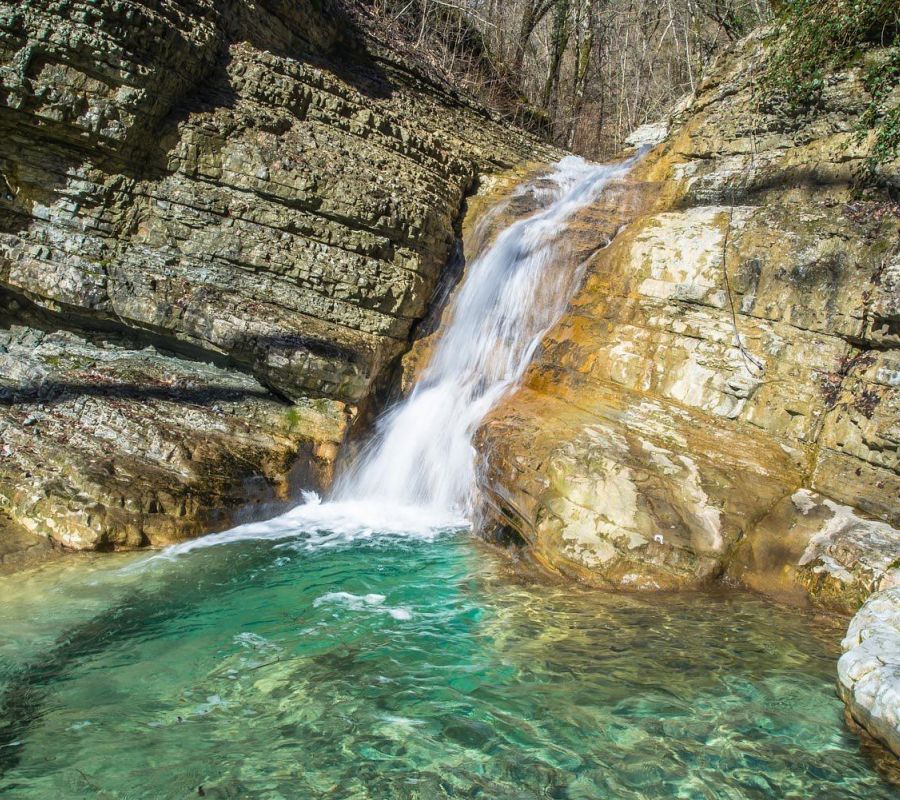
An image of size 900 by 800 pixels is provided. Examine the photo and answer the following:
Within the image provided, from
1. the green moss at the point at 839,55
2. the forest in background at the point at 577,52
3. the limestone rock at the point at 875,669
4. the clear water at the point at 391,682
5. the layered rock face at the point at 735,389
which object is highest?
the forest in background at the point at 577,52

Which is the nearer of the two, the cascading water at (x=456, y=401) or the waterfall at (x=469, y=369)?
the cascading water at (x=456, y=401)

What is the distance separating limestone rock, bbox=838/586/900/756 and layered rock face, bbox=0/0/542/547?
5048 millimetres

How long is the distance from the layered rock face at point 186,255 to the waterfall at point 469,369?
0.51m

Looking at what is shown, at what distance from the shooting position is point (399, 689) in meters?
3.64

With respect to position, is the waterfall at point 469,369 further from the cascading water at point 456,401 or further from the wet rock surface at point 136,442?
the wet rock surface at point 136,442

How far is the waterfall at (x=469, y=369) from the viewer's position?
23.4 feet

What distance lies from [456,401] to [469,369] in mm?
494

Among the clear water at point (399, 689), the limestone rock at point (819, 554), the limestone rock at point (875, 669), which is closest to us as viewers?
the clear water at point (399, 689)

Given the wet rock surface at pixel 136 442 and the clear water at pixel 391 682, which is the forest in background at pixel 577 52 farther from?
the clear water at pixel 391 682

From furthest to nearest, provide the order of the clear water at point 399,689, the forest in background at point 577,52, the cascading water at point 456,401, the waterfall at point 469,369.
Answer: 1. the forest in background at point 577,52
2. the waterfall at point 469,369
3. the cascading water at point 456,401
4. the clear water at point 399,689

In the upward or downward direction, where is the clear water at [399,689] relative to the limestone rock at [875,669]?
downward

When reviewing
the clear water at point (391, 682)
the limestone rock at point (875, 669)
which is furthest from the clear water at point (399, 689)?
the limestone rock at point (875, 669)

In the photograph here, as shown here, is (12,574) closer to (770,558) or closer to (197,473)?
(197,473)

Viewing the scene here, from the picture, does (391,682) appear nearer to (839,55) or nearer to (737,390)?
(737,390)
